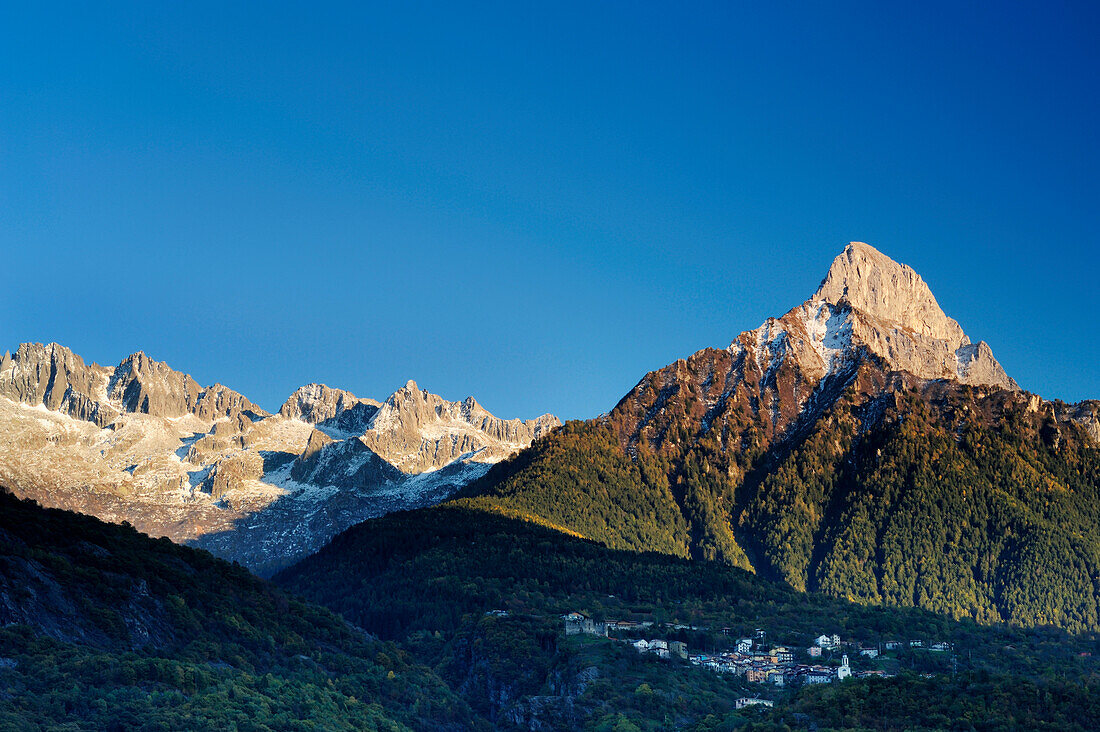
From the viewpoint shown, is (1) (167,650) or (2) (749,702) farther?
(2) (749,702)

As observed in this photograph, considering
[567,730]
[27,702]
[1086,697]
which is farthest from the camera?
[567,730]

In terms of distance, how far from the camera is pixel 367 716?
148625 millimetres

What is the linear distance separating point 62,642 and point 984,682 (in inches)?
4574

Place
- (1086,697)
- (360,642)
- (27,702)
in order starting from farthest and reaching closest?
(360,642)
(1086,697)
(27,702)

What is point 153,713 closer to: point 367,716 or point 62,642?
point 62,642

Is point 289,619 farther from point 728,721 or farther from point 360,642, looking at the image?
point 728,721

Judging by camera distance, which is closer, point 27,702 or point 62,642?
point 27,702

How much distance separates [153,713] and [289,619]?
6509 cm

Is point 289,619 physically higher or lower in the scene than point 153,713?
higher

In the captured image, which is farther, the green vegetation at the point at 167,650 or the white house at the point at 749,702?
the white house at the point at 749,702

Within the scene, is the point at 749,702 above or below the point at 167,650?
above

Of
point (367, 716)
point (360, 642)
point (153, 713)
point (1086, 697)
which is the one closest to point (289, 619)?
point (360, 642)

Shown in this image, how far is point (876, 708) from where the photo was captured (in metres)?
152

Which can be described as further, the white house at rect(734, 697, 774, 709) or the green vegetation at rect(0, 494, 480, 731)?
the white house at rect(734, 697, 774, 709)
